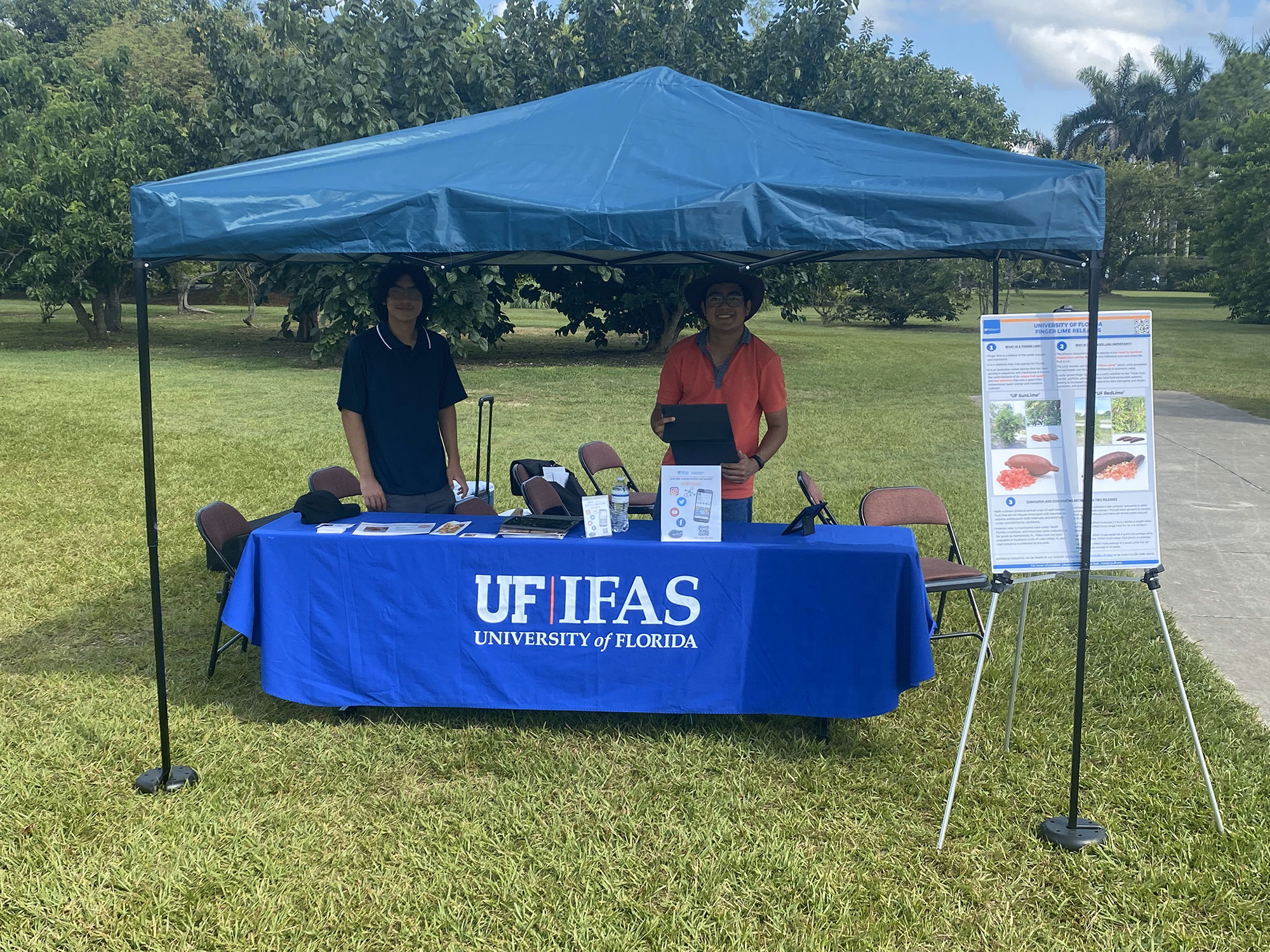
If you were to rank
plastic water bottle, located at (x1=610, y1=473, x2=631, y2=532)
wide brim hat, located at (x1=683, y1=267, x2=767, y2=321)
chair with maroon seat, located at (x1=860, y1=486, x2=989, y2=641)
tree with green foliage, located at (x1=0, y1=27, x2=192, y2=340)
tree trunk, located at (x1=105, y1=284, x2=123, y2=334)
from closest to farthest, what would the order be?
plastic water bottle, located at (x1=610, y1=473, x2=631, y2=532)
wide brim hat, located at (x1=683, y1=267, x2=767, y2=321)
chair with maroon seat, located at (x1=860, y1=486, x2=989, y2=641)
tree with green foliage, located at (x1=0, y1=27, x2=192, y2=340)
tree trunk, located at (x1=105, y1=284, x2=123, y2=334)

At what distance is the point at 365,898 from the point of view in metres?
3.09

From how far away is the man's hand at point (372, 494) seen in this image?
4.67 metres

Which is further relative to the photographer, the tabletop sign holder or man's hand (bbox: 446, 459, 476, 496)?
man's hand (bbox: 446, 459, 476, 496)

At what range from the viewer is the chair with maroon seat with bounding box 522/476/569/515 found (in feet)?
14.9

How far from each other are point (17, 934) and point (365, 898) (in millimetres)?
994

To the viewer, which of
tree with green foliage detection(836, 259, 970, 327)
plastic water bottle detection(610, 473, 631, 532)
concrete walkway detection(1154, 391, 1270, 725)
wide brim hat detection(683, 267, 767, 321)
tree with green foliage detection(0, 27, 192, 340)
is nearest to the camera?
plastic water bottle detection(610, 473, 631, 532)

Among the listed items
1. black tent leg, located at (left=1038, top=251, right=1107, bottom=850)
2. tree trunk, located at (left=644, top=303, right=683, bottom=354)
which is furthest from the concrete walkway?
tree trunk, located at (left=644, top=303, right=683, bottom=354)

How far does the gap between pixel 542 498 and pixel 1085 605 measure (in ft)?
7.61

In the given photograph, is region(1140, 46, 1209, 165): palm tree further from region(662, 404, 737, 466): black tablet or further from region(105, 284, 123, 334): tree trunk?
region(662, 404, 737, 466): black tablet

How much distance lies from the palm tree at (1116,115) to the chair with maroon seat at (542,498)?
70989 mm

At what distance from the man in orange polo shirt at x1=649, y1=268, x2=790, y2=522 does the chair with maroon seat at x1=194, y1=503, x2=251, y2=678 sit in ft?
6.61

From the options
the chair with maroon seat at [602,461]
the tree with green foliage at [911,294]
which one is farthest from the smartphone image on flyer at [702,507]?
the tree with green foliage at [911,294]

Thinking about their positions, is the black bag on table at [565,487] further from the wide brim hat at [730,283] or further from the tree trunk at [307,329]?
the tree trunk at [307,329]

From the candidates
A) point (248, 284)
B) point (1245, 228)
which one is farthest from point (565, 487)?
point (1245, 228)
